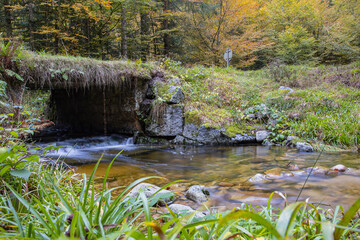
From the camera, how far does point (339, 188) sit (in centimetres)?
287

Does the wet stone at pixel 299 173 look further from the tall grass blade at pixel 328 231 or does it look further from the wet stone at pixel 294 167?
the tall grass blade at pixel 328 231

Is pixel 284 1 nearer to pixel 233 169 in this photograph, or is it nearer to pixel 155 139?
pixel 155 139

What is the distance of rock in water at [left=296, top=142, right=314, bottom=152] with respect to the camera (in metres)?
5.53

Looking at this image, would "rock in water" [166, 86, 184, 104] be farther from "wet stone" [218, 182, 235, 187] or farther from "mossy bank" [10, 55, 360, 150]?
"wet stone" [218, 182, 235, 187]

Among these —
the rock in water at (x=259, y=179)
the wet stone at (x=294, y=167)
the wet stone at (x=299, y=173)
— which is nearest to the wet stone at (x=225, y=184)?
the rock in water at (x=259, y=179)

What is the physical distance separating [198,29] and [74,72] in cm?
886

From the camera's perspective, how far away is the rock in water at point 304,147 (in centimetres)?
553

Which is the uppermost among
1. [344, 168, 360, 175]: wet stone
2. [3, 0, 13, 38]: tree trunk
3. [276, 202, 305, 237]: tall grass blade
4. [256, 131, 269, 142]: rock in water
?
[3, 0, 13, 38]: tree trunk

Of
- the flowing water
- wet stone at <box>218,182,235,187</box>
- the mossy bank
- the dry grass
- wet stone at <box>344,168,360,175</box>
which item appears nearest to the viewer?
the flowing water

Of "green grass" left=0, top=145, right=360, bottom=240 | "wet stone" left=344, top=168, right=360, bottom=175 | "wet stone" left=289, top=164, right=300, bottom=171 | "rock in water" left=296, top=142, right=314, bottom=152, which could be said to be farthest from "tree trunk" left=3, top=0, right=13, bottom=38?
"wet stone" left=344, top=168, right=360, bottom=175

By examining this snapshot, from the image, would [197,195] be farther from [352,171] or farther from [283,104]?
[283,104]

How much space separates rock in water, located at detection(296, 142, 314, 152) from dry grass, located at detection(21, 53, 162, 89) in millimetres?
5266

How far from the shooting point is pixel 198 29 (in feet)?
41.0

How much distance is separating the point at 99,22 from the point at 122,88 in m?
4.91
